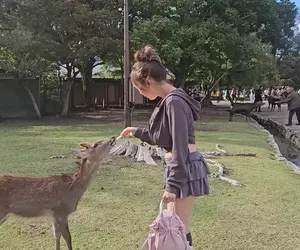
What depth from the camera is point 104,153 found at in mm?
3998

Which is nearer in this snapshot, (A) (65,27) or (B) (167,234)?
(B) (167,234)

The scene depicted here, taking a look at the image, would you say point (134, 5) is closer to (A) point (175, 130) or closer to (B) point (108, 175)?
(B) point (108, 175)

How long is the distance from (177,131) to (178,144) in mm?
74

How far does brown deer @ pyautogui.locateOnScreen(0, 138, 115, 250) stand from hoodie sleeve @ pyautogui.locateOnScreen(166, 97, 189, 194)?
137cm

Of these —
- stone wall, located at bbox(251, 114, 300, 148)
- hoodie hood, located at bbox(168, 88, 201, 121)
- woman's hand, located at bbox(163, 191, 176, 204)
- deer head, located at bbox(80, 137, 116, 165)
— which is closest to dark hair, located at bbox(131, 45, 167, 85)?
hoodie hood, located at bbox(168, 88, 201, 121)

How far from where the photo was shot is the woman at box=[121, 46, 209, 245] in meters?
2.70

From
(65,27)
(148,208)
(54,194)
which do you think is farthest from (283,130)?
(54,194)

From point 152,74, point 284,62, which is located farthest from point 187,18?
point 284,62

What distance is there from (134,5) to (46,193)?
55.8 ft

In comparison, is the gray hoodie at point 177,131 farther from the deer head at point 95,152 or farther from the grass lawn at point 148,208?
the grass lawn at point 148,208

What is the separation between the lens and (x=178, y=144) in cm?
268

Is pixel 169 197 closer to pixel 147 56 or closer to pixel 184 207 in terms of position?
pixel 184 207

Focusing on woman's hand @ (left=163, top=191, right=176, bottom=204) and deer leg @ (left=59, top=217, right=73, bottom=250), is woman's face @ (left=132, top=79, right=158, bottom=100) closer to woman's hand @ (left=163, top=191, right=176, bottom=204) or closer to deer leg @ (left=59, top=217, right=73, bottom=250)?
woman's hand @ (left=163, top=191, right=176, bottom=204)

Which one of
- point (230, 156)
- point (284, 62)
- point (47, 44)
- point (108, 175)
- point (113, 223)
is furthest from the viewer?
point (284, 62)
